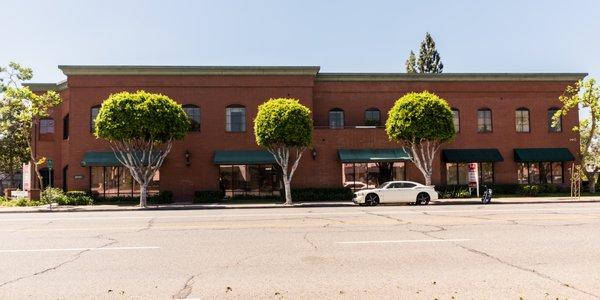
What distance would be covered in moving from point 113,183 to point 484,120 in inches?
991

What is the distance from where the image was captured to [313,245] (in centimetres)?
1003

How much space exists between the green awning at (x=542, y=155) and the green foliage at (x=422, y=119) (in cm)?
754

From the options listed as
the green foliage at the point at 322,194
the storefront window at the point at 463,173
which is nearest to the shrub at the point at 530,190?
the storefront window at the point at 463,173

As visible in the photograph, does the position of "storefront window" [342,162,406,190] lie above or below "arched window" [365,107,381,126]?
below

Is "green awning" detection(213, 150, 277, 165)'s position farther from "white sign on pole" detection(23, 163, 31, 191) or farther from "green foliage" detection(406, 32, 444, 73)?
"green foliage" detection(406, 32, 444, 73)

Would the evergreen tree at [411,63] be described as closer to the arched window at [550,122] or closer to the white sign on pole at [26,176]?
the arched window at [550,122]

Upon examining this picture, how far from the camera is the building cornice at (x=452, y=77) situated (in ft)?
99.6

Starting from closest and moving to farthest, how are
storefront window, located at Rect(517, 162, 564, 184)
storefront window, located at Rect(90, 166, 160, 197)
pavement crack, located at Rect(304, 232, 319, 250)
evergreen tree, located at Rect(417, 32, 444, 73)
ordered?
1. pavement crack, located at Rect(304, 232, 319, 250)
2. storefront window, located at Rect(90, 166, 160, 197)
3. storefront window, located at Rect(517, 162, 564, 184)
4. evergreen tree, located at Rect(417, 32, 444, 73)

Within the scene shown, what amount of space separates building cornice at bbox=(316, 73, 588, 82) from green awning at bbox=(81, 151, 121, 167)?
1403cm

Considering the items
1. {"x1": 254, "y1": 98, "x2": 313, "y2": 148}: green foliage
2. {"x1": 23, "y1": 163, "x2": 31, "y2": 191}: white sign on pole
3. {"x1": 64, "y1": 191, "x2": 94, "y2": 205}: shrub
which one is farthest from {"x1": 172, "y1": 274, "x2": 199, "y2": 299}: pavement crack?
{"x1": 23, "y1": 163, "x2": 31, "y2": 191}: white sign on pole

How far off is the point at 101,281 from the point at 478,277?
597 centimetres

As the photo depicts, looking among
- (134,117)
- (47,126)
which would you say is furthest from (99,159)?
(47,126)

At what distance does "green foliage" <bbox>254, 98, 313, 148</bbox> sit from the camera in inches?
949

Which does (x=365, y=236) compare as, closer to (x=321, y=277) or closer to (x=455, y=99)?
(x=321, y=277)
